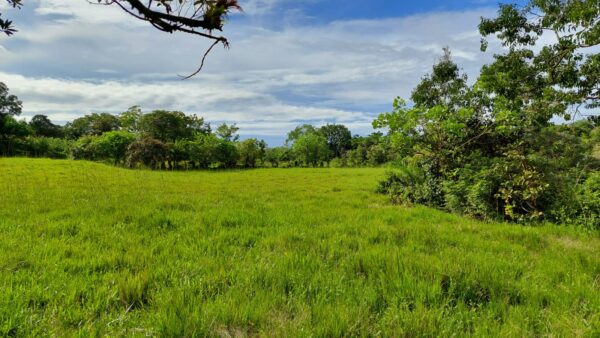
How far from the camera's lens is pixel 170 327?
2275 mm

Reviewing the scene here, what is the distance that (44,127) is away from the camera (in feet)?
221

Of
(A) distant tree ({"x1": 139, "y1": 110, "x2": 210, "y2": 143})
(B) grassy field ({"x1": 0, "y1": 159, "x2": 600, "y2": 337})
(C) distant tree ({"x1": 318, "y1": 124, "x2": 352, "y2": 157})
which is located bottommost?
(B) grassy field ({"x1": 0, "y1": 159, "x2": 600, "y2": 337})

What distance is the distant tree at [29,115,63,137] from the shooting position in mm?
66363

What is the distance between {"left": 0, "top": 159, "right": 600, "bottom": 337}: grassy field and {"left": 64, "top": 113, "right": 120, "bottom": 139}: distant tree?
73.2 m

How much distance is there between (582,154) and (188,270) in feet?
31.4

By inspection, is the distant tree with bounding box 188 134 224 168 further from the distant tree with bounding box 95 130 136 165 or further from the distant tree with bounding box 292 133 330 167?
the distant tree with bounding box 292 133 330 167

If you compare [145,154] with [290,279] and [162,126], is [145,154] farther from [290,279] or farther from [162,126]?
[290,279]

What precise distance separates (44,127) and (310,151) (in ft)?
199

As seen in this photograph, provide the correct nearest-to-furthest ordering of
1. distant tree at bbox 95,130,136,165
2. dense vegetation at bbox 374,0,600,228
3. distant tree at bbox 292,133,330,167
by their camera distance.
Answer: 1. dense vegetation at bbox 374,0,600,228
2. distant tree at bbox 95,130,136,165
3. distant tree at bbox 292,133,330,167

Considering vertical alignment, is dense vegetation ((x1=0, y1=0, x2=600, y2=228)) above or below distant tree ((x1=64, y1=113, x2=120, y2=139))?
below

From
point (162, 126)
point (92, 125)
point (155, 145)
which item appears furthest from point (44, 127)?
point (155, 145)

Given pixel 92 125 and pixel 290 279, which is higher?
pixel 92 125

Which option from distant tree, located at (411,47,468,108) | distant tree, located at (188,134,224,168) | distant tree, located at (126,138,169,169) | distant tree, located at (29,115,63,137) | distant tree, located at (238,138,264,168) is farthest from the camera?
distant tree, located at (29,115,63,137)

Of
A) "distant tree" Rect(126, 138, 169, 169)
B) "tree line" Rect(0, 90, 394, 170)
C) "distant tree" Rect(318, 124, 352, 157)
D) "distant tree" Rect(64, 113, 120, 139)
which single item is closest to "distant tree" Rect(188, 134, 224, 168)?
"tree line" Rect(0, 90, 394, 170)
